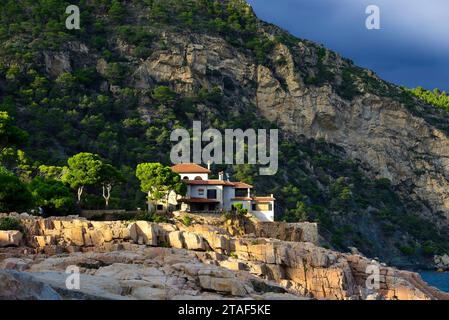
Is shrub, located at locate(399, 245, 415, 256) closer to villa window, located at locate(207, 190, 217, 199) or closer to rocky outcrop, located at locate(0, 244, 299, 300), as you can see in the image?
villa window, located at locate(207, 190, 217, 199)

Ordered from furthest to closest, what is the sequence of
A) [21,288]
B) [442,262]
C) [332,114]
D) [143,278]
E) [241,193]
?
[332,114] < [442,262] < [241,193] < [143,278] < [21,288]

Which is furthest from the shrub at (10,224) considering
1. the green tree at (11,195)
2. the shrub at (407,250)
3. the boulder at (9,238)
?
the shrub at (407,250)

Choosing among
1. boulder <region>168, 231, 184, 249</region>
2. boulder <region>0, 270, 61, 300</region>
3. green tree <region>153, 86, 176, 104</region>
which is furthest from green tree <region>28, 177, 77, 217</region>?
green tree <region>153, 86, 176, 104</region>

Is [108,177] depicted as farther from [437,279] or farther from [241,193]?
[437,279]

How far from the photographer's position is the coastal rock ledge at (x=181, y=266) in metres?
24.9

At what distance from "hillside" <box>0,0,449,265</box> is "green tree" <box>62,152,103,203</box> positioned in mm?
13304

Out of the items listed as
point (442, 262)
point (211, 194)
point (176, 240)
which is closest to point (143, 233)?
point (176, 240)

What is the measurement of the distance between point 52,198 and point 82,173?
5701 millimetres

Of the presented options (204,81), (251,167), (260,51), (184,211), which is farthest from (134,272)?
(260,51)

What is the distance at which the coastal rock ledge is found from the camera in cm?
2491

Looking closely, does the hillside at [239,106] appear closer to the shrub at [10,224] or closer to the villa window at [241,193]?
the villa window at [241,193]

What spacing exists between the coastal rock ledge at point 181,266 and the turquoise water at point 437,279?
79.2 ft

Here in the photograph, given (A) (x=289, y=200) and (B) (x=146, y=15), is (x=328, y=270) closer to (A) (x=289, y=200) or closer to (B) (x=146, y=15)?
(A) (x=289, y=200)

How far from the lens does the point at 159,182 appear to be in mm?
56969
